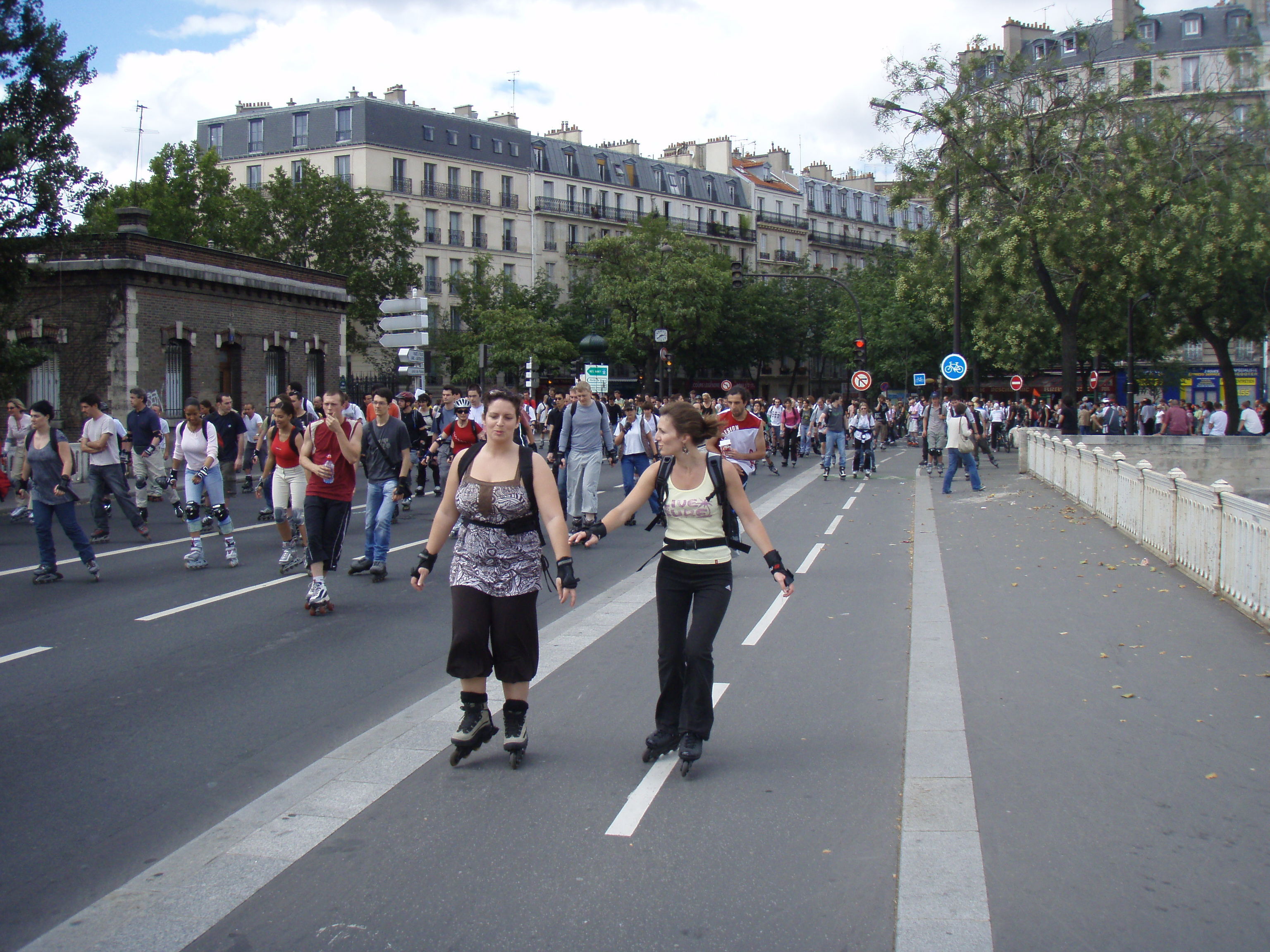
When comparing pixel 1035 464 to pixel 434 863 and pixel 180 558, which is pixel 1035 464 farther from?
pixel 434 863

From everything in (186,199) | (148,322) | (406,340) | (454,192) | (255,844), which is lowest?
(255,844)

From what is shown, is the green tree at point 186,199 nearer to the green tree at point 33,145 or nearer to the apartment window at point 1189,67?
the green tree at point 33,145

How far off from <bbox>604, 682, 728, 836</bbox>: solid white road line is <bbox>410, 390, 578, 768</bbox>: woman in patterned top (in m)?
0.62

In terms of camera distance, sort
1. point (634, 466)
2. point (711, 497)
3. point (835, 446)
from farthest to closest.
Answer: point (835, 446) < point (634, 466) < point (711, 497)

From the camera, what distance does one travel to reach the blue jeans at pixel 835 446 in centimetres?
2358

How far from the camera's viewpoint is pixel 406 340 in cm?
2225

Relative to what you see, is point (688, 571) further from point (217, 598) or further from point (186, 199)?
point (186, 199)

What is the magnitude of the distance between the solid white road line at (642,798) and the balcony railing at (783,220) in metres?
84.7

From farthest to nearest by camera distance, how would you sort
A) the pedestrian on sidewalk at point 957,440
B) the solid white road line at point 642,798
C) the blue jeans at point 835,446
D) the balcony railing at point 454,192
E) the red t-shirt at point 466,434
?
the balcony railing at point 454,192 → the blue jeans at point 835,446 → the pedestrian on sidewalk at point 957,440 → the red t-shirt at point 466,434 → the solid white road line at point 642,798

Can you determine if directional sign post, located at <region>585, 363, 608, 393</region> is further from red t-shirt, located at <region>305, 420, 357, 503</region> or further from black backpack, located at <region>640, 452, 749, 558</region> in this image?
black backpack, located at <region>640, 452, 749, 558</region>

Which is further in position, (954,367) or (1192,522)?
(954,367)

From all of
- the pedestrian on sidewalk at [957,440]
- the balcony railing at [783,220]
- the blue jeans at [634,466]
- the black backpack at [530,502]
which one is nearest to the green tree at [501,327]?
the balcony railing at [783,220]

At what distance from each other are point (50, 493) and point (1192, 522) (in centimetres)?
1036

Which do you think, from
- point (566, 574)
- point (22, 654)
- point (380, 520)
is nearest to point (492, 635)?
point (566, 574)
